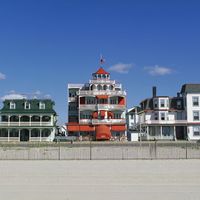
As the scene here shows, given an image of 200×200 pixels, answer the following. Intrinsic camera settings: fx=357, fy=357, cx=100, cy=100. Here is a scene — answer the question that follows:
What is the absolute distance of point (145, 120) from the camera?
2739 inches

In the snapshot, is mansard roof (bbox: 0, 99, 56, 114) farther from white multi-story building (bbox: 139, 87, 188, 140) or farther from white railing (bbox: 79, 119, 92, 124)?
white multi-story building (bbox: 139, 87, 188, 140)

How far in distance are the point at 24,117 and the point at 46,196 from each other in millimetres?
57351

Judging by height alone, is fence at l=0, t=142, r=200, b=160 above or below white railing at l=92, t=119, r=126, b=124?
below

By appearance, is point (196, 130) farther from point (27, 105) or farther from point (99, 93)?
point (27, 105)

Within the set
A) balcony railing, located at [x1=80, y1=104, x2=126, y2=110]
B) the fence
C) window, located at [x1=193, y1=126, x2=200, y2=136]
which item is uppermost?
balcony railing, located at [x1=80, y1=104, x2=126, y2=110]

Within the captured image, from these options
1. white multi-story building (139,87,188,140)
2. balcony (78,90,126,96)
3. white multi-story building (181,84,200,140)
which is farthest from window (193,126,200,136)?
balcony (78,90,126,96)

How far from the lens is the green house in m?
65.9

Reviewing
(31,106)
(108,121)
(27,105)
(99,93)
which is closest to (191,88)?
(108,121)

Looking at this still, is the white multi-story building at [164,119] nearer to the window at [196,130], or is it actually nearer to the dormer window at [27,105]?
the window at [196,130]

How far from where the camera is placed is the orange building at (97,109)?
67688mm

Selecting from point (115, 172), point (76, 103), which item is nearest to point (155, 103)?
point (76, 103)

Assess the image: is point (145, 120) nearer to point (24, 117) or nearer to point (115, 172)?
point (24, 117)

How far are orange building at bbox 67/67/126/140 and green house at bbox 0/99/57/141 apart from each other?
14.3 ft

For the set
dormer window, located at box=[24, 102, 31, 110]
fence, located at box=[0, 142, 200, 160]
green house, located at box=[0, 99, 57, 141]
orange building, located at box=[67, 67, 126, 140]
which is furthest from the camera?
dormer window, located at box=[24, 102, 31, 110]
